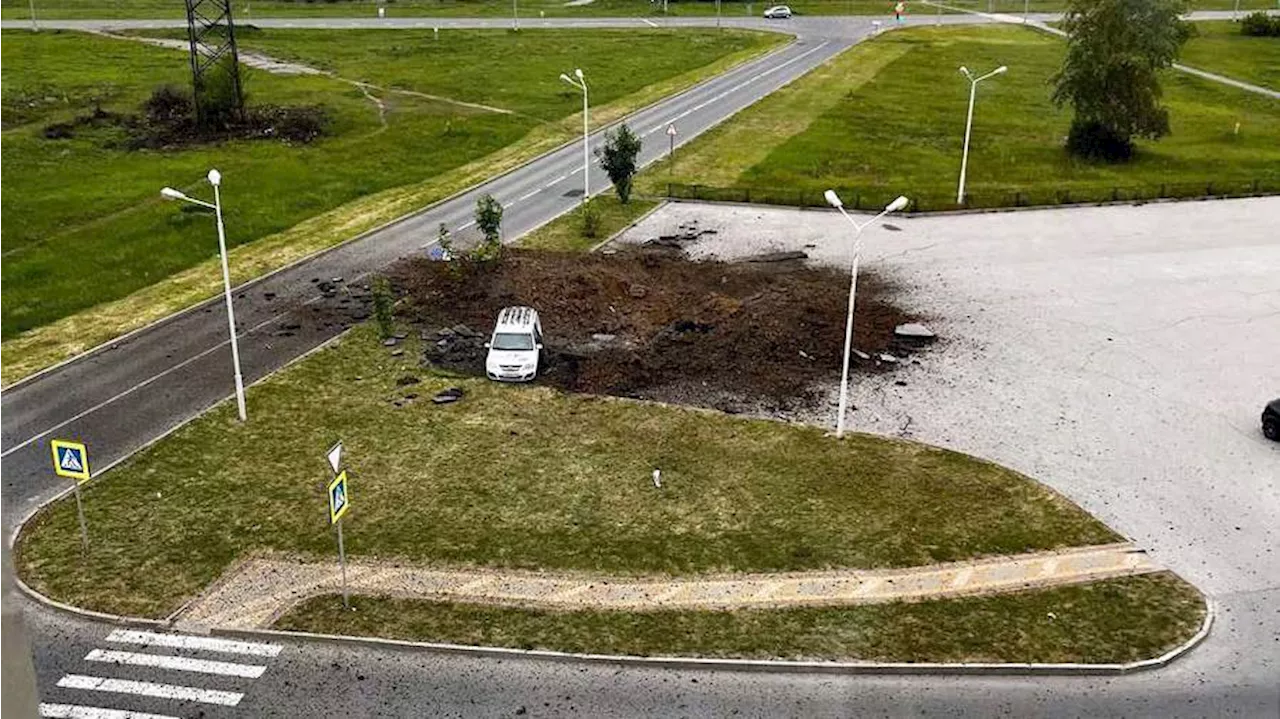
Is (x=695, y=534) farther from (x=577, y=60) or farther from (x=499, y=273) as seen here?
(x=577, y=60)

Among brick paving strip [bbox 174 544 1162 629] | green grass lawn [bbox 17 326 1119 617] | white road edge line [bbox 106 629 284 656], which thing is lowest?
white road edge line [bbox 106 629 284 656]

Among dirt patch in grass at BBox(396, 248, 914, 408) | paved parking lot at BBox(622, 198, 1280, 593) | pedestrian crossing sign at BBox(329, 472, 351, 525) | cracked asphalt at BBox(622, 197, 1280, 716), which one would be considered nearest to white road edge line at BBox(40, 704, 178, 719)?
pedestrian crossing sign at BBox(329, 472, 351, 525)

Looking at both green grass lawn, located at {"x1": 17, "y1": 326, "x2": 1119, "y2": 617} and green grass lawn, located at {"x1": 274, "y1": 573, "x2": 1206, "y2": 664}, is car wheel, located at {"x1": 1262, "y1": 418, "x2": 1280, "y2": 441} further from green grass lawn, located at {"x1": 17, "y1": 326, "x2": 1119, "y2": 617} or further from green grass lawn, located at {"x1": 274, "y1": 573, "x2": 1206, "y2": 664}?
green grass lawn, located at {"x1": 274, "y1": 573, "x2": 1206, "y2": 664}

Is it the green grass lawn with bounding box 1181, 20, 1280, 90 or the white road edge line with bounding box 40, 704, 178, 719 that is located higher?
the green grass lawn with bounding box 1181, 20, 1280, 90

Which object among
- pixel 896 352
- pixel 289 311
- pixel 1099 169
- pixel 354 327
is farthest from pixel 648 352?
pixel 1099 169

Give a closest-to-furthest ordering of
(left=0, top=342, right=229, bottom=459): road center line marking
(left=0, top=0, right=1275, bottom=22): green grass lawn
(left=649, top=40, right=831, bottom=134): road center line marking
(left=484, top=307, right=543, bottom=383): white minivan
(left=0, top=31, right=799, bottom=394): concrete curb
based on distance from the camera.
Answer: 1. (left=0, top=342, right=229, bottom=459): road center line marking
2. (left=484, top=307, right=543, bottom=383): white minivan
3. (left=0, top=31, right=799, bottom=394): concrete curb
4. (left=649, top=40, right=831, bottom=134): road center line marking
5. (left=0, top=0, right=1275, bottom=22): green grass lawn

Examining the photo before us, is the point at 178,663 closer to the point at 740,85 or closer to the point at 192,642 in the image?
the point at 192,642

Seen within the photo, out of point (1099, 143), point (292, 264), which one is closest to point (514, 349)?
point (292, 264)
